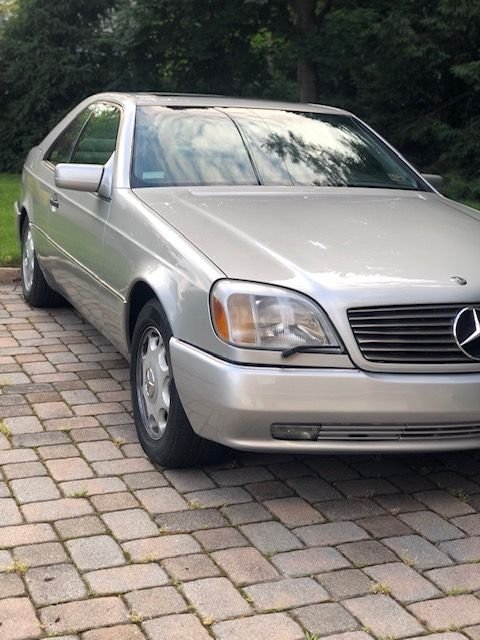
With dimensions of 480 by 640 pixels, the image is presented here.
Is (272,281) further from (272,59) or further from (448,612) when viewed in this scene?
(272,59)

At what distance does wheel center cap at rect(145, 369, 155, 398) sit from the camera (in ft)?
14.1

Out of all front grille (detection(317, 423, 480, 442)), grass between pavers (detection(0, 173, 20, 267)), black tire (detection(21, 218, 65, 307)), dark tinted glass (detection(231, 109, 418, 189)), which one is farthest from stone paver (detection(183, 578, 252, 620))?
grass between pavers (detection(0, 173, 20, 267))

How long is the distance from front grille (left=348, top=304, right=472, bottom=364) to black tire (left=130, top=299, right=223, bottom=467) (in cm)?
86

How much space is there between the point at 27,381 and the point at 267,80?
13406mm

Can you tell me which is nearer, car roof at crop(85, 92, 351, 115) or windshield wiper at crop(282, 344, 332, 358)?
windshield wiper at crop(282, 344, 332, 358)

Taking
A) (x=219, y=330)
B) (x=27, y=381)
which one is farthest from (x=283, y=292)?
(x=27, y=381)

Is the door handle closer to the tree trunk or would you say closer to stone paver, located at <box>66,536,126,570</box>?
stone paver, located at <box>66,536,126,570</box>

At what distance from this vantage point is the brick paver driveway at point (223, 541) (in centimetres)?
302

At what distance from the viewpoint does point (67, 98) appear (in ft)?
57.8

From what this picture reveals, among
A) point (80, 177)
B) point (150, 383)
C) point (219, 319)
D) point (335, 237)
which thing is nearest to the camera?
point (219, 319)

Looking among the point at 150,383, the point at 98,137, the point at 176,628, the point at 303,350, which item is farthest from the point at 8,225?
the point at 176,628

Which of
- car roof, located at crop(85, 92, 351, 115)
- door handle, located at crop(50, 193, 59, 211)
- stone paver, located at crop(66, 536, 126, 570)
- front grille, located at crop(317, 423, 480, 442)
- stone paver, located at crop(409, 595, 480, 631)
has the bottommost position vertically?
stone paver, located at crop(66, 536, 126, 570)

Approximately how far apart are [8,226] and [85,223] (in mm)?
4879

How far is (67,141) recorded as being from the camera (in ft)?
21.0
